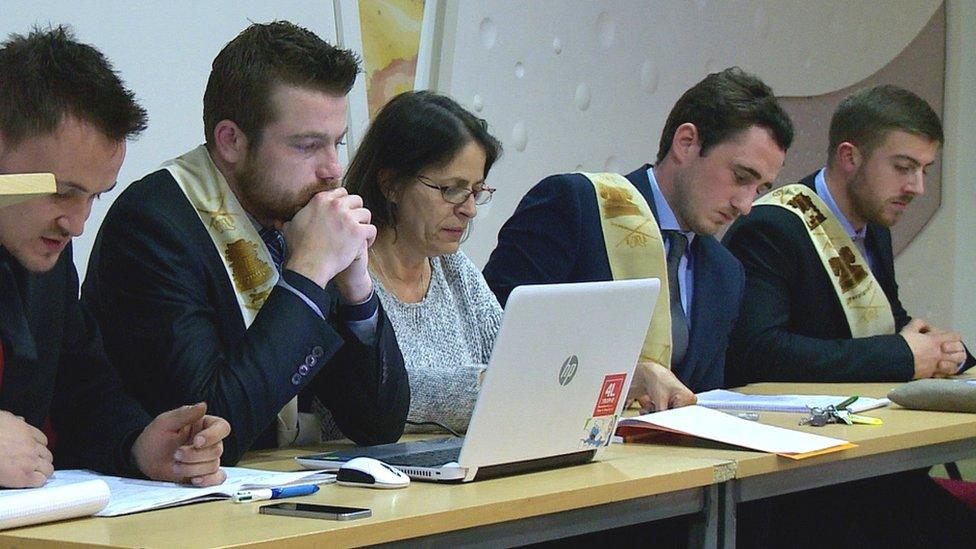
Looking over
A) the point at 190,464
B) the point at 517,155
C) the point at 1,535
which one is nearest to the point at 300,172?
the point at 190,464

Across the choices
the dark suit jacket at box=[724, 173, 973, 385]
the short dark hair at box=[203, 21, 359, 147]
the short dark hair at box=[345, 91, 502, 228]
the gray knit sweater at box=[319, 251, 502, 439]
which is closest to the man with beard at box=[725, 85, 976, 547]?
the dark suit jacket at box=[724, 173, 973, 385]

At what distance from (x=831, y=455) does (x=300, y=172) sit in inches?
37.2

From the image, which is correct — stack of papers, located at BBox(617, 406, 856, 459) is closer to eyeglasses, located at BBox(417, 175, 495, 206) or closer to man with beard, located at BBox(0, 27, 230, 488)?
eyeglasses, located at BBox(417, 175, 495, 206)

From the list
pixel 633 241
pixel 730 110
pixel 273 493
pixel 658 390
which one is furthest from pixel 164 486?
pixel 730 110

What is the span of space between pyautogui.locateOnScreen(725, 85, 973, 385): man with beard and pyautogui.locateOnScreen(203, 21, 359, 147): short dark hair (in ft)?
5.09

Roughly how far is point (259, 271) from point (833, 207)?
198 cm

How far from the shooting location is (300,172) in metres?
2.08

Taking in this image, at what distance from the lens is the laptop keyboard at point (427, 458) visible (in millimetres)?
1700

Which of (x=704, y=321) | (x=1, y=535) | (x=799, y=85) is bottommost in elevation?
(x=1, y=535)

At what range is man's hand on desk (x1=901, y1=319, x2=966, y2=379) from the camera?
3250 millimetres

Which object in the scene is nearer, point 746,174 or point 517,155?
point 746,174

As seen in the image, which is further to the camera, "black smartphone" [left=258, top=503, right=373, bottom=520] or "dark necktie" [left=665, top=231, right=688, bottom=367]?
"dark necktie" [left=665, top=231, right=688, bottom=367]

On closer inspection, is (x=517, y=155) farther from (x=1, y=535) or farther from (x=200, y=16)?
(x=1, y=535)

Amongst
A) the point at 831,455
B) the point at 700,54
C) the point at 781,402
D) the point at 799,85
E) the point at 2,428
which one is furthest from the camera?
the point at 799,85
